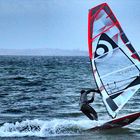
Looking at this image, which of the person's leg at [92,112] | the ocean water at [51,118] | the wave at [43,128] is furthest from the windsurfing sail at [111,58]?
the wave at [43,128]

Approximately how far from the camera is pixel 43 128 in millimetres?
15750

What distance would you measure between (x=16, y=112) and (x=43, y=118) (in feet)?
6.95

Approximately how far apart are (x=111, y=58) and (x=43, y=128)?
3.18 meters

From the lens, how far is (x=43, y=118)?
61.4 feet

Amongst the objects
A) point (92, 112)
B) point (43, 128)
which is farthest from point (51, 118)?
point (92, 112)

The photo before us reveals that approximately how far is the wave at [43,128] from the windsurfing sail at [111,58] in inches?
49.9

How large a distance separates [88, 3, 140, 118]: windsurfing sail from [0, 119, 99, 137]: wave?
1269 millimetres

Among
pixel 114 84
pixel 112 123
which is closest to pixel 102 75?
pixel 114 84

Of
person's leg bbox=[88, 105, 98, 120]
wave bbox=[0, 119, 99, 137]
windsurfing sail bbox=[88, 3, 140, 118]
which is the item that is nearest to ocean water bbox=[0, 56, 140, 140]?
wave bbox=[0, 119, 99, 137]

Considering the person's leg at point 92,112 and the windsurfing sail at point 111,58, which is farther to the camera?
the person's leg at point 92,112

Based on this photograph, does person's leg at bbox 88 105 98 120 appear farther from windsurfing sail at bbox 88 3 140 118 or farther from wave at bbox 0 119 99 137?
windsurfing sail at bbox 88 3 140 118

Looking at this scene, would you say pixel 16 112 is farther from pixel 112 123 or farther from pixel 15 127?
pixel 112 123

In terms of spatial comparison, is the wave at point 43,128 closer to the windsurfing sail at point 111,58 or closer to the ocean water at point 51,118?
the ocean water at point 51,118

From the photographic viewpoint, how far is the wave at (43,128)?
15227 millimetres
